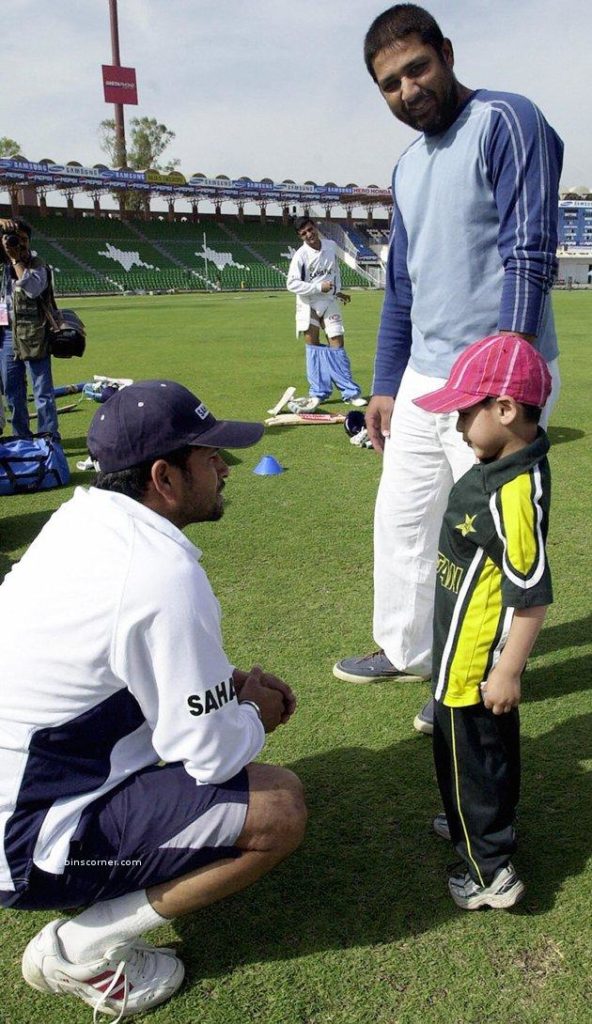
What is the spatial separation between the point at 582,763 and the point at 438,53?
2.41 meters

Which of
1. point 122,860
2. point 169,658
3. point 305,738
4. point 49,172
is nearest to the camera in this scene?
point 169,658

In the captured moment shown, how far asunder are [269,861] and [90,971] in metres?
0.49

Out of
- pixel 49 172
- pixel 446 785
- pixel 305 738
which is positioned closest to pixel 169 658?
pixel 446 785

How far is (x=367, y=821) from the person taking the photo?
2.59 meters

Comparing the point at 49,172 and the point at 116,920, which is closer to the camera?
the point at 116,920

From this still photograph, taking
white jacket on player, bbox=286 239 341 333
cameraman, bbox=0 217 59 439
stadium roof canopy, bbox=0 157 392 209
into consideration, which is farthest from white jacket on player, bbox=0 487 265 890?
stadium roof canopy, bbox=0 157 392 209

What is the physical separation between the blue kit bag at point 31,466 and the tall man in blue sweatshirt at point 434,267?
3871mm

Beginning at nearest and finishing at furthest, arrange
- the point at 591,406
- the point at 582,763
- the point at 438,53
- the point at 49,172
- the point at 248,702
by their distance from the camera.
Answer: the point at 248,702 < the point at 438,53 < the point at 582,763 < the point at 591,406 < the point at 49,172

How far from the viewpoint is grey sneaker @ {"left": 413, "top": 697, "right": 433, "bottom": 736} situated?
302 cm

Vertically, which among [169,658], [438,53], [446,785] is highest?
[438,53]

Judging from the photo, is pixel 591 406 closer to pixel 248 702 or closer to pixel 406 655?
pixel 406 655

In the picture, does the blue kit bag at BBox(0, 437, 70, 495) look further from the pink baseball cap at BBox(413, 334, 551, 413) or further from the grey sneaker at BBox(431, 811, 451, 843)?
the pink baseball cap at BBox(413, 334, 551, 413)

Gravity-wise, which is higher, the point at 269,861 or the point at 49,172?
the point at 49,172

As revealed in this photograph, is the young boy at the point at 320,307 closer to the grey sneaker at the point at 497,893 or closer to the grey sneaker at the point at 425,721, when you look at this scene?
the grey sneaker at the point at 425,721
